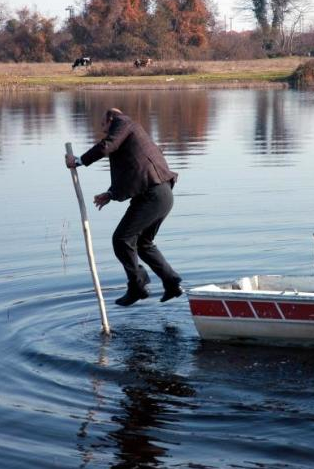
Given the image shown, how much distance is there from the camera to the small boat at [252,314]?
8.55 metres

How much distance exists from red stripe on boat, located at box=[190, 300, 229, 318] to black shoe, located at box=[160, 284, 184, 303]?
45.2 inches

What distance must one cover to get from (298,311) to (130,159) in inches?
79.4

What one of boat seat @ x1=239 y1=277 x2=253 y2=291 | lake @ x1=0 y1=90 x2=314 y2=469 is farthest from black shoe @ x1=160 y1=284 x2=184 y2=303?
boat seat @ x1=239 y1=277 x2=253 y2=291

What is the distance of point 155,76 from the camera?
241 feet

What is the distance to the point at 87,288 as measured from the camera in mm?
11562

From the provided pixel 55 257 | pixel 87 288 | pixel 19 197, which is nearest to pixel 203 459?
pixel 87 288

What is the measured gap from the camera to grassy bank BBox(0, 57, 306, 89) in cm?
6681

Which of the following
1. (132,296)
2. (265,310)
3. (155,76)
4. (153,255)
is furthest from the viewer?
(155,76)

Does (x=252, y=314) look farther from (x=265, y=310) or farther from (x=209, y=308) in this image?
(x=209, y=308)

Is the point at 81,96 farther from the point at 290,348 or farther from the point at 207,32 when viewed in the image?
the point at 290,348

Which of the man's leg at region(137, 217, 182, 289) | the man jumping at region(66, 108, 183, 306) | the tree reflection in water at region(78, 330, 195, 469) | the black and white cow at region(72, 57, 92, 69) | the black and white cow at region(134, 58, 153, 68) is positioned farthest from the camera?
the black and white cow at region(134, 58, 153, 68)

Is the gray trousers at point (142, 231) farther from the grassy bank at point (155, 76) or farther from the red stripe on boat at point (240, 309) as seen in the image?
the grassy bank at point (155, 76)

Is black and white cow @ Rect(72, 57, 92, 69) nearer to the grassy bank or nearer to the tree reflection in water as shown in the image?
the grassy bank

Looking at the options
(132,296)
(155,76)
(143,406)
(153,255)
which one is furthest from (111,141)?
(155,76)
